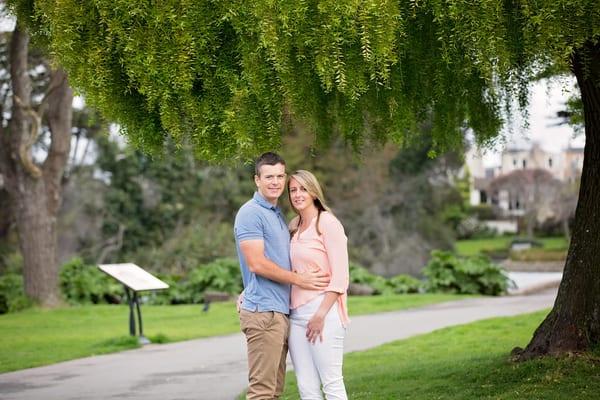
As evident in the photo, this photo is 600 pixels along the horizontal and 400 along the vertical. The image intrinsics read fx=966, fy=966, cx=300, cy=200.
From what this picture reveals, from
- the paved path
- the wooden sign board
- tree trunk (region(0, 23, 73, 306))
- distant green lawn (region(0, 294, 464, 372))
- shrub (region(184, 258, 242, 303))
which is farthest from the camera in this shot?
shrub (region(184, 258, 242, 303))

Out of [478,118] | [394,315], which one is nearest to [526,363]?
[478,118]

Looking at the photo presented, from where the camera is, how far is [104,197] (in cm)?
3784

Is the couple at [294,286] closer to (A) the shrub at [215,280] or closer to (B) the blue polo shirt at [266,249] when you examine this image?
(B) the blue polo shirt at [266,249]

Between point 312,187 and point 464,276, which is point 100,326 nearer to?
point 464,276

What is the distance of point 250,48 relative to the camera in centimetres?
593

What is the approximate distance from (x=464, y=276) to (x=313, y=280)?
723 inches

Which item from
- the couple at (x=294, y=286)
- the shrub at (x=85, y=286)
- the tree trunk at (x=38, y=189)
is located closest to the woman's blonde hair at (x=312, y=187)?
the couple at (x=294, y=286)

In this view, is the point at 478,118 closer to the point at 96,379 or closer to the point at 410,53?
the point at 410,53

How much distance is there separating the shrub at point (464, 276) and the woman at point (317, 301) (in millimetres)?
17724

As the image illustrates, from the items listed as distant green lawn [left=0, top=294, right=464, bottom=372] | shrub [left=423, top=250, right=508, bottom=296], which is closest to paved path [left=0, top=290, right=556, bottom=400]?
distant green lawn [left=0, top=294, right=464, bottom=372]

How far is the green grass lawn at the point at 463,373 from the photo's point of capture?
8156 mm

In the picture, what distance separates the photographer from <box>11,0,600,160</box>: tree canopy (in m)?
5.78

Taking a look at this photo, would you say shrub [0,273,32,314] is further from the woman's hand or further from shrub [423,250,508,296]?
the woman's hand

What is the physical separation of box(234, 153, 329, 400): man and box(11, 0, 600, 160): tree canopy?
0.37 m
